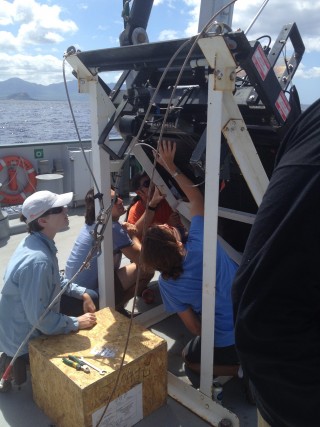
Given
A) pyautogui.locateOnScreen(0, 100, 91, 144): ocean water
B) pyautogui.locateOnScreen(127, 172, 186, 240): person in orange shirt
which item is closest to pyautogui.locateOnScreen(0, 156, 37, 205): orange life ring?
pyautogui.locateOnScreen(0, 100, 91, 144): ocean water

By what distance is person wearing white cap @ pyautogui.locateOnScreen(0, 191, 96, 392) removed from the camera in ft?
8.43

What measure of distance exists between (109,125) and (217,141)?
95cm

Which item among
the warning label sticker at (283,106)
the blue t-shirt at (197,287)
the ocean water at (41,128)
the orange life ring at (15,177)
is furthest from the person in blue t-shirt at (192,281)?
the orange life ring at (15,177)

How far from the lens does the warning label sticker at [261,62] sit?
2020 millimetres

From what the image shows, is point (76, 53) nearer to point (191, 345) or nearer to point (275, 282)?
point (191, 345)

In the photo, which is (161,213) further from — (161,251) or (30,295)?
(30,295)

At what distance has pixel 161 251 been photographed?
2.53 metres

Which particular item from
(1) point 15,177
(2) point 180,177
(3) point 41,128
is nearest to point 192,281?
(2) point 180,177

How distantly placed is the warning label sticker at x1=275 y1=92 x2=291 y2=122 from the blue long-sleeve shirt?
1681 millimetres

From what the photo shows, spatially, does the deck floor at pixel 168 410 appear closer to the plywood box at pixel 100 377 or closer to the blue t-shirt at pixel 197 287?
the plywood box at pixel 100 377

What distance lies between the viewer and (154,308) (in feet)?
12.6

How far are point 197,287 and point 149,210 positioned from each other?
134 centimetres

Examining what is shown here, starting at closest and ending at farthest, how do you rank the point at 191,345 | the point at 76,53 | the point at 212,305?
1. the point at 212,305
2. the point at 76,53
3. the point at 191,345

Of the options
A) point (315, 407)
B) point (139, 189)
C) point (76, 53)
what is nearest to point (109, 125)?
point (76, 53)
